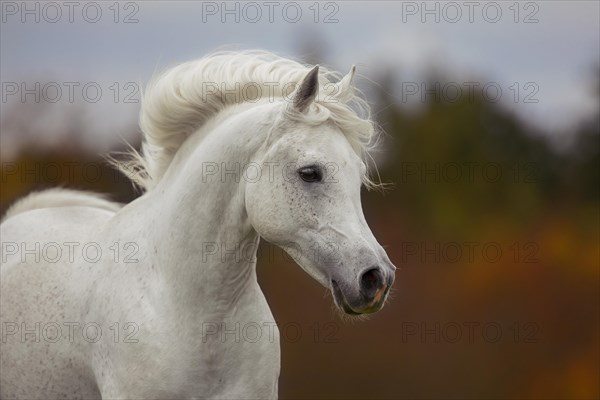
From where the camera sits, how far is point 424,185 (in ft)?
77.9

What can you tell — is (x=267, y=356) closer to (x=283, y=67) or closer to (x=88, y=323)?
(x=88, y=323)

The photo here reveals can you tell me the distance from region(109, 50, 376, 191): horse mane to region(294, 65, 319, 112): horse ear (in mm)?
243

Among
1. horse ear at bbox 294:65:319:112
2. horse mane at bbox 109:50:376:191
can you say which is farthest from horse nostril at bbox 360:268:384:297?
horse ear at bbox 294:65:319:112

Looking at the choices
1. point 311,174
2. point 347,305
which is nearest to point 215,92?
point 311,174

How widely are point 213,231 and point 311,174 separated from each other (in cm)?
67

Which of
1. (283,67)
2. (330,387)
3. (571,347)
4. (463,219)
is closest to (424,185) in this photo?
(463,219)

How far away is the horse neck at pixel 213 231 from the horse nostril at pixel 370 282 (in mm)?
749

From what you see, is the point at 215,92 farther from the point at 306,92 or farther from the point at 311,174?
the point at 311,174

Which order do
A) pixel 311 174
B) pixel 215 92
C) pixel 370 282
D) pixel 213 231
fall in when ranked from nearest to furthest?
pixel 370 282 < pixel 311 174 < pixel 213 231 < pixel 215 92

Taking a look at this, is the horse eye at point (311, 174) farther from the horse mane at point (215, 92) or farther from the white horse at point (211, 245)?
the horse mane at point (215, 92)

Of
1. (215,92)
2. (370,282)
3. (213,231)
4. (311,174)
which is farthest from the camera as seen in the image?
(215,92)

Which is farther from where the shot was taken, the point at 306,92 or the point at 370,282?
the point at 306,92

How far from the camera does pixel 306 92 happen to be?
4531 millimetres

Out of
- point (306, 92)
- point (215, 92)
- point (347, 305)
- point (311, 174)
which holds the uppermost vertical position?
point (306, 92)
